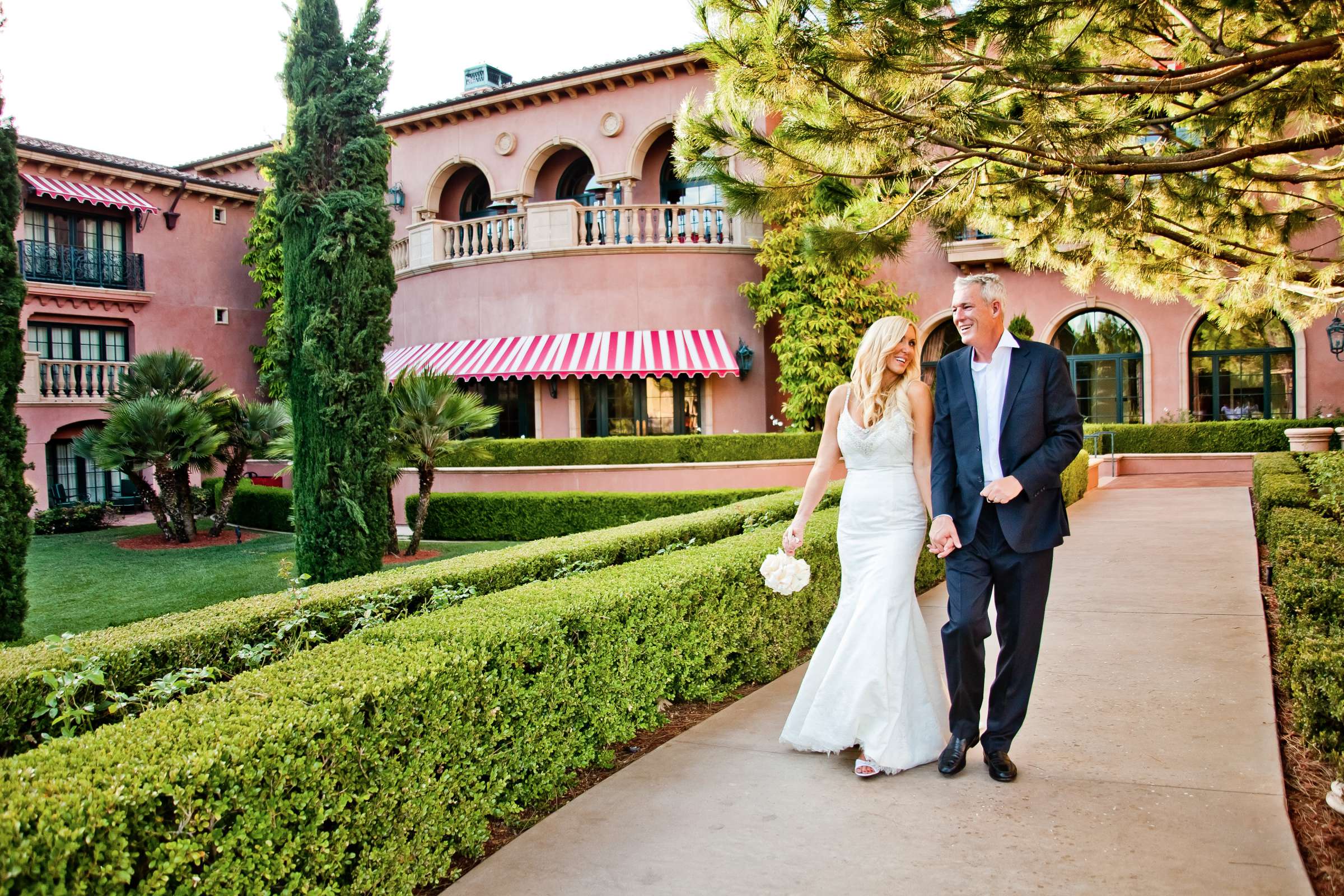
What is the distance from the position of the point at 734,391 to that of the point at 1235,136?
1343 centimetres

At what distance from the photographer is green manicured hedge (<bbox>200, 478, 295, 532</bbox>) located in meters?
18.7

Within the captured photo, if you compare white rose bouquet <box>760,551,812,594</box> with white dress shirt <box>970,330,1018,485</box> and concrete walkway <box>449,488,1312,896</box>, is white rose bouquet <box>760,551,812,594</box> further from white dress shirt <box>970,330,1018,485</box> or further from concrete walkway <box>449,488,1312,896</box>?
white dress shirt <box>970,330,1018,485</box>

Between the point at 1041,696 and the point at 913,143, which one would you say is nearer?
the point at 1041,696

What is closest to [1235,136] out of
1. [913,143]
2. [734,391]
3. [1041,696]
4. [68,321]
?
[913,143]

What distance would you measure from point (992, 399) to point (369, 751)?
2.99m

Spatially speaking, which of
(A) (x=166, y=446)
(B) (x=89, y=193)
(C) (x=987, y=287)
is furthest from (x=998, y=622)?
(B) (x=89, y=193)

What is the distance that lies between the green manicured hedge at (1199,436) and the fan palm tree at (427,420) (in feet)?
41.8

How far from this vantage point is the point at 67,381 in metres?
24.6

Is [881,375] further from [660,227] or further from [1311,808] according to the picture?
[660,227]

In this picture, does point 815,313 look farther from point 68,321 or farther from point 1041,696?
point 68,321

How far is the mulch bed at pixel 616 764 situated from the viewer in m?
3.90

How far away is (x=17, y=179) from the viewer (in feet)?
26.7

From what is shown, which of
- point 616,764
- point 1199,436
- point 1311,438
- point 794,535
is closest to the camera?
point 616,764

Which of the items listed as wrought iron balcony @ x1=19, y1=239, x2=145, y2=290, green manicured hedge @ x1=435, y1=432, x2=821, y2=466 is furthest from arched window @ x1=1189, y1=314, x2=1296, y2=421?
wrought iron balcony @ x1=19, y1=239, x2=145, y2=290
